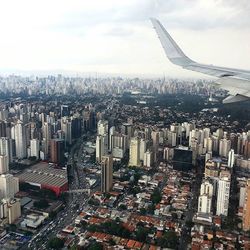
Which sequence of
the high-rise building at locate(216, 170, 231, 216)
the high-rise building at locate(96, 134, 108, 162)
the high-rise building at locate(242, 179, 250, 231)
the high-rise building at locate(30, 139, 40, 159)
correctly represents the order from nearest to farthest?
the high-rise building at locate(242, 179, 250, 231), the high-rise building at locate(216, 170, 231, 216), the high-rise building at locate(96, 134, 108, 162), the high-rise building at locate(30, 139, 40, 159)

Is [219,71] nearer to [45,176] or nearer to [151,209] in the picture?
[151,209]

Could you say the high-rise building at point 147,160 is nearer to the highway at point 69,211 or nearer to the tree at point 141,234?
the highway at point 69,211

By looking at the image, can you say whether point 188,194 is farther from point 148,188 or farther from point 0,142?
point 0,142

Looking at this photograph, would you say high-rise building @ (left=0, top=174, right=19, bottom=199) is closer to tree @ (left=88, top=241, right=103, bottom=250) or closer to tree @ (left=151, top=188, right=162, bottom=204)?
tree @ (left=88, top=241, right=103, bottom=250)

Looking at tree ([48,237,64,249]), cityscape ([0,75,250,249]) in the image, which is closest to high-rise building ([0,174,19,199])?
cityscape ([0,75,250,249])

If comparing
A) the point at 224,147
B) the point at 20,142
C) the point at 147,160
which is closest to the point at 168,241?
Result: the point at 147,160

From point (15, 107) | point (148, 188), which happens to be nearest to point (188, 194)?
point (148, 188)

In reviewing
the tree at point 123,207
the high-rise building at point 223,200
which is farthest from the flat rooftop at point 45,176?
the high-rise building at point 223,200
